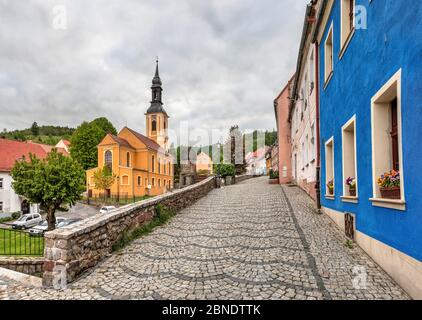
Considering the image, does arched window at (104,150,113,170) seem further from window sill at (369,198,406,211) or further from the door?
window sill at (369,198,406,211)

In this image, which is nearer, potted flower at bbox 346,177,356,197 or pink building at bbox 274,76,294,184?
potted flower at bbox 346,177,356,197

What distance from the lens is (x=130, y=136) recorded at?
48.0 m

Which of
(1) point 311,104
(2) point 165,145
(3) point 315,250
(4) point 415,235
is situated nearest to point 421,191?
(4) point 415,235

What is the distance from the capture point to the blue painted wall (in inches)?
141

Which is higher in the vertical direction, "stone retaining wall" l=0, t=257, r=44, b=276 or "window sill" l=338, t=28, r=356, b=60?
"window sill" l=338, t=28, r=356, b=60

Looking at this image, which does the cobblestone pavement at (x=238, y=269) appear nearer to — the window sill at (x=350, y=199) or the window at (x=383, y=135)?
the window sill at (x=350, y=199)

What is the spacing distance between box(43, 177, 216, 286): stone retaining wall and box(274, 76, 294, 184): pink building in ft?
57.0

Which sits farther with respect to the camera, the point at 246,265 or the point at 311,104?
the point at 311,104

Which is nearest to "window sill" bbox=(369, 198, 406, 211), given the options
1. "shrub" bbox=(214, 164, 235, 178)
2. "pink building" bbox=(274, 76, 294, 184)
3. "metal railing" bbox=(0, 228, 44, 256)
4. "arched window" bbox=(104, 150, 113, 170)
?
"metal railing" bbox=(0, 228, 44, 256)

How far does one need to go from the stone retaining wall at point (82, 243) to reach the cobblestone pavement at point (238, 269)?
0.23m

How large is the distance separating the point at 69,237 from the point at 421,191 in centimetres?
505

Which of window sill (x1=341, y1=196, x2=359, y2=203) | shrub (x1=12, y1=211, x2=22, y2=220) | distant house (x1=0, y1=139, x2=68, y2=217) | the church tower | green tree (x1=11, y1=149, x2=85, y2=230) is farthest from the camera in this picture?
the church tower

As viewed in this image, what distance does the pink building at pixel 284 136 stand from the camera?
23328mm
